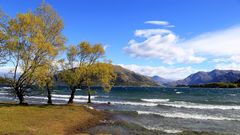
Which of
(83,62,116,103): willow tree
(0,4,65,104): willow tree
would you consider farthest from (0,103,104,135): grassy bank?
(83,62,116,103): willow tree

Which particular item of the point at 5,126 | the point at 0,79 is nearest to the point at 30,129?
the point at 5,126

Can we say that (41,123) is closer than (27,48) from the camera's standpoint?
Yes

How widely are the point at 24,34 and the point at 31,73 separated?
19.0ft

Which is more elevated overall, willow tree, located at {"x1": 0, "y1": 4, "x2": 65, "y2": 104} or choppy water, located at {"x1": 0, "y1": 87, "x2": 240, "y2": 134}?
willow tree, located at {"x1": 0, "y1": 4, "x2": 65, "y2": 104}

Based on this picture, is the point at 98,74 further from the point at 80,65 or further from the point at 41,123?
the point at 41,123

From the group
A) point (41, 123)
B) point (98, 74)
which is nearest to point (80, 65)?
point (98, 74)

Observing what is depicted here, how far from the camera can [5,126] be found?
2569 cm

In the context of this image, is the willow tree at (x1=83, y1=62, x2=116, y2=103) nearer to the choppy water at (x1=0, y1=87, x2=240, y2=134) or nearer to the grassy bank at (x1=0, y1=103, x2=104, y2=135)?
the choppy water at (x1=0, y1=87, x2=240, y2=134)

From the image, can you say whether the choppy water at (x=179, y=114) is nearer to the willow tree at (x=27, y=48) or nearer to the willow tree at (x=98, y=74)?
the willow tree at (x=98, y=74)

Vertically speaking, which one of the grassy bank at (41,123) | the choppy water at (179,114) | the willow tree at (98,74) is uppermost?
the willow tree at (98,74)

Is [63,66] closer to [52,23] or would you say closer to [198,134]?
[52,23]

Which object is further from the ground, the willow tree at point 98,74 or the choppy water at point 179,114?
the willow tree at point 98,74

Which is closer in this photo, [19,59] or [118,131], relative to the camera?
[118,131]

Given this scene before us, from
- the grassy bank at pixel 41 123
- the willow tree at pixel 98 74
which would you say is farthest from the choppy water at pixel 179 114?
the grassy bank at pixel 41 123
